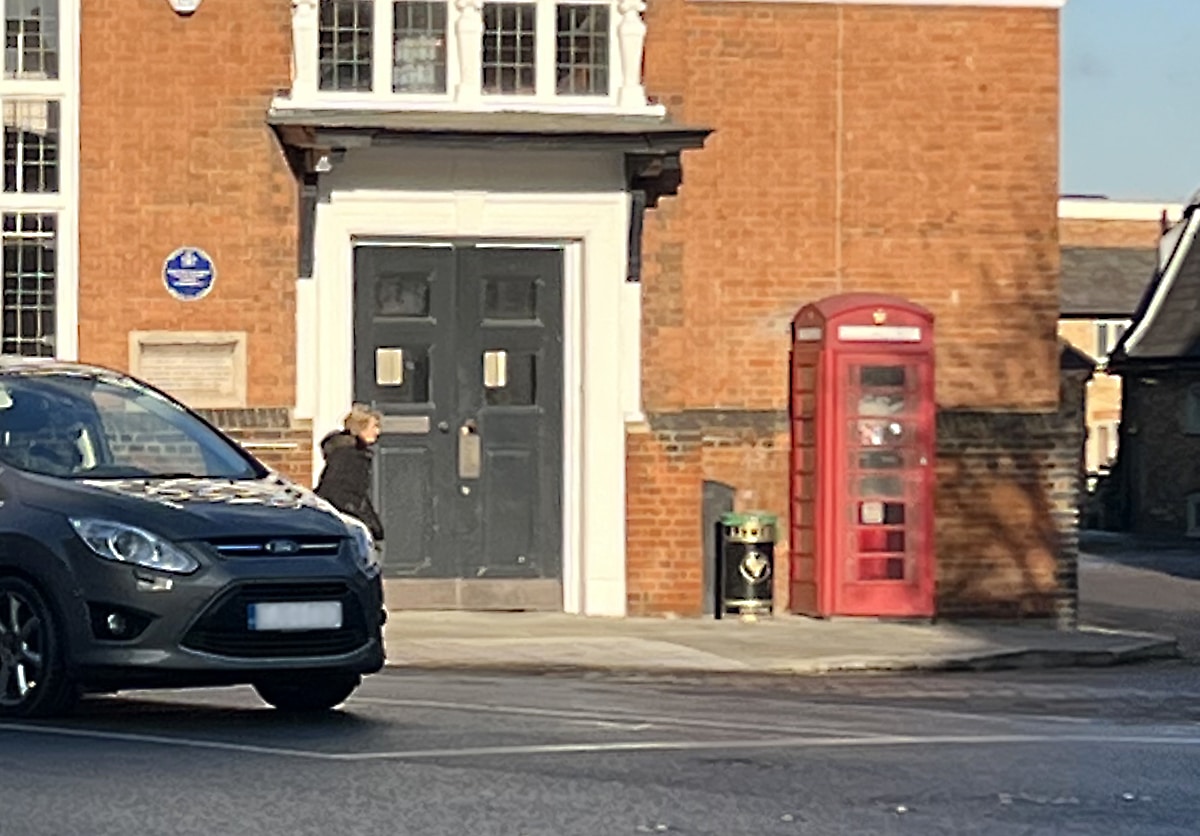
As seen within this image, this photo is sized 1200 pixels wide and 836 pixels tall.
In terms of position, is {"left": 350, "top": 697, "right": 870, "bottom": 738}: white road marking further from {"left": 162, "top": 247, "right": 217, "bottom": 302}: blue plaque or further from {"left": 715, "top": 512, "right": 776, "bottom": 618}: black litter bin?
{"left": 162, "top": 247, "right": 217, "bottom": 302}: blue plaque

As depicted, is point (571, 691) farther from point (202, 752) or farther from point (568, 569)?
point (568, 569)

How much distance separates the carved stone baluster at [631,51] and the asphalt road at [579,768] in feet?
24.5

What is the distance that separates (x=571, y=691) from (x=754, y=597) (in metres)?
6.54

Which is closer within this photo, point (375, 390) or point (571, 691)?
point (571, 691)

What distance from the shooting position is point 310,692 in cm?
1220

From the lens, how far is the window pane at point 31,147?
20.0m

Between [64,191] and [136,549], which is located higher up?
[64,191]

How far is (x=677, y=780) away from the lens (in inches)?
391

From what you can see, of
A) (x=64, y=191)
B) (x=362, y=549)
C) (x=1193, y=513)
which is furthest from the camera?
(x=1193, y=513)

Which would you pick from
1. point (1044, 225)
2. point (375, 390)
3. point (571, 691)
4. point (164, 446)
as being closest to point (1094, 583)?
point (1044, 225)

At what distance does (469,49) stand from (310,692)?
9.06 m

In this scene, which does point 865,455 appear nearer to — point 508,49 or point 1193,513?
point 508,49

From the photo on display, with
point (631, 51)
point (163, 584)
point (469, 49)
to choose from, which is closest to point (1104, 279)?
point (631, 51)

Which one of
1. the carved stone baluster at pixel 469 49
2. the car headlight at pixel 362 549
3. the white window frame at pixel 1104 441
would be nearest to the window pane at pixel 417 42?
the carved stone baluster at pixel 469 49
